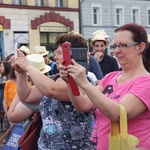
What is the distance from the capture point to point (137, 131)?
8.25 feet

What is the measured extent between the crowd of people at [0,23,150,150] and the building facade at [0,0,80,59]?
21.6 metres

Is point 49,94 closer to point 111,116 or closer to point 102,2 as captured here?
point 111,116

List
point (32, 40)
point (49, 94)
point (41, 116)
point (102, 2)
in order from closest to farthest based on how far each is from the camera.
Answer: point (49, 94), point (41, 116), point (32, 40), point (102, 2)

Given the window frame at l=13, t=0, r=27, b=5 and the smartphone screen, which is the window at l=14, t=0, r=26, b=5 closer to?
the window frame at l=13, t=0, r=27, b=5

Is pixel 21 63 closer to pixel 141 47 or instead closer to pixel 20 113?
pixel 20 113

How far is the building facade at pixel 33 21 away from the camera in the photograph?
2512 centimetres

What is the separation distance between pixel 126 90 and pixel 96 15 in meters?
27.9

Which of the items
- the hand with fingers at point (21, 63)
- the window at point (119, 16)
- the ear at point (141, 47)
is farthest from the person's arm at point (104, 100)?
the window at point (119, 16)

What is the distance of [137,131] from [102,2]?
28.1 meters

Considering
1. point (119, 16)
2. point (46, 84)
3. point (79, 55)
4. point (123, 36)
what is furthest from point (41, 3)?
point (79, 55)

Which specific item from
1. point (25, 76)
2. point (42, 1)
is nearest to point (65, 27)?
point (42, 1)

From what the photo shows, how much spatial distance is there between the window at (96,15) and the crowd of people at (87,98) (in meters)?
26.5

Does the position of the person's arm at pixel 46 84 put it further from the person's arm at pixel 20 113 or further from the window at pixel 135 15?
the window at pixel 135 15

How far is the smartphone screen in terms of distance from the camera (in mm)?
2477
